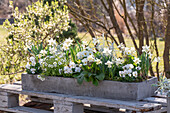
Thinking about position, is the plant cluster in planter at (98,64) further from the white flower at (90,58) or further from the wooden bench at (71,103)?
the wooden bench at (71,103)

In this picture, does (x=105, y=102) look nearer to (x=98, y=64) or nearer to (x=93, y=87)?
(x=93, y=87)

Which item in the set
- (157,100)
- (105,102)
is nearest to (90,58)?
(105,102)

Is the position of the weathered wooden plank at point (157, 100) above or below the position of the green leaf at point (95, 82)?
below

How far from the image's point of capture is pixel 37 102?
11.5ft

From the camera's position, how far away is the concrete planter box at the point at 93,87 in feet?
7.03

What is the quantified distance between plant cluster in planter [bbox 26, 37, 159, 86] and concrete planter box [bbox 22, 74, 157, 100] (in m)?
0.06

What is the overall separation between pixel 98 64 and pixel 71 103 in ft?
1.48

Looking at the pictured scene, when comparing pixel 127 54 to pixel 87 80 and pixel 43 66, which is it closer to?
pixel 87 80

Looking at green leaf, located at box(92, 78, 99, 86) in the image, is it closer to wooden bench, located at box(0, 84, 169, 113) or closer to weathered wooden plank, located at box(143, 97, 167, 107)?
wooden bench, located at box(0, 84, 169, 113)

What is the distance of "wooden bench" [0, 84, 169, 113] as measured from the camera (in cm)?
201

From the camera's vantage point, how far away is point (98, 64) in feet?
7.66

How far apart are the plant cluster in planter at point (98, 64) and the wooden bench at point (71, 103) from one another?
18 centimetres

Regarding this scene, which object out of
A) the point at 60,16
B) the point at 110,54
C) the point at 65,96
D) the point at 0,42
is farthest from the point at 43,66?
the point at 0,42

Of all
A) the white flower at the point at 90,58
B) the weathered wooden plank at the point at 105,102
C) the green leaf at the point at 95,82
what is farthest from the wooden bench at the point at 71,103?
the white flower at the point at 90,58
